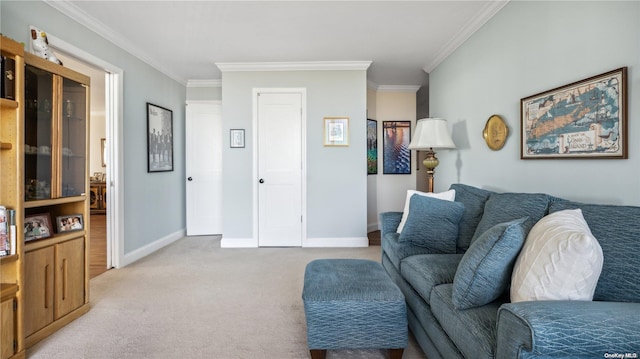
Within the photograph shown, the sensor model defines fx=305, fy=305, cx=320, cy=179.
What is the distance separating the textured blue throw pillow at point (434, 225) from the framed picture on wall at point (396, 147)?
3.15 metres

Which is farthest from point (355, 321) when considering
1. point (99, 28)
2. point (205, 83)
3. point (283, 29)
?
point (205, 83)

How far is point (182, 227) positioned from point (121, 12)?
3.06 metres

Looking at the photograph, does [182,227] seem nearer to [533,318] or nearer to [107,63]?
[107,63]

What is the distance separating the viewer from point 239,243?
4.23 m

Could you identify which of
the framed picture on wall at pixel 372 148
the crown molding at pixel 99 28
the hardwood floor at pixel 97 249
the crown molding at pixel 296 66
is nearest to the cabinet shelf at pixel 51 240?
the hardwood floor at pixel 97 249

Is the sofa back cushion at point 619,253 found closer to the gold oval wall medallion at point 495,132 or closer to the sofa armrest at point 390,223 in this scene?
the gold oval wall medallion at point 495,132

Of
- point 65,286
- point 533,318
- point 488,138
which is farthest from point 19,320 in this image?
point 488,138

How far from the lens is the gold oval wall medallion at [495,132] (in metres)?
2.58

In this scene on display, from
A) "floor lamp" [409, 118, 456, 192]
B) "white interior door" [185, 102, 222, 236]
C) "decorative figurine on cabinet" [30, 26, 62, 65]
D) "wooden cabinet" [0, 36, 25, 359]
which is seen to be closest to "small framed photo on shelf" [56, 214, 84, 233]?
"wooden cabinet" [0, 36, 25, 359]

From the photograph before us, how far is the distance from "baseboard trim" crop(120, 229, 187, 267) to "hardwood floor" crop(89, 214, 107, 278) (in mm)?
226

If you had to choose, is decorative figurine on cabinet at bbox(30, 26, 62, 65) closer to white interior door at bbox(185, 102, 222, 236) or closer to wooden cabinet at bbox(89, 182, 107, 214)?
white interior door at bbox(185, 102, 222, 236)

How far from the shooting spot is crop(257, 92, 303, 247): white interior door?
421 centimetres

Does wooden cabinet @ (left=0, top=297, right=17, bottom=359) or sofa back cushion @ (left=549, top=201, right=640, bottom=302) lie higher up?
sofa back cushion @ (left=549, top=201, right=640, bottom=302)

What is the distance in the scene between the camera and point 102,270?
10.7 feet
